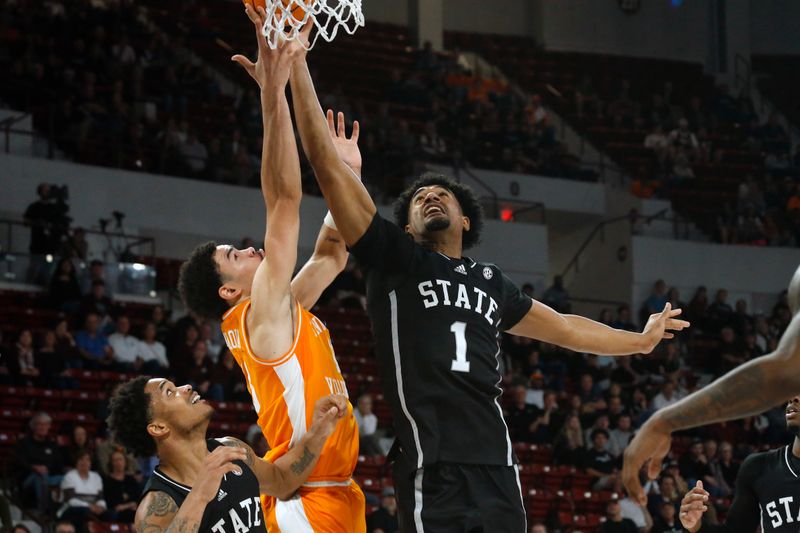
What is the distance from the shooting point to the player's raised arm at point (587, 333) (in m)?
5.80

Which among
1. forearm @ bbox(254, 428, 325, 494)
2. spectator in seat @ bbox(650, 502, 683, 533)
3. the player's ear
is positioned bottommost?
spectator in seat @ bbox(650, 502, 683, 533)

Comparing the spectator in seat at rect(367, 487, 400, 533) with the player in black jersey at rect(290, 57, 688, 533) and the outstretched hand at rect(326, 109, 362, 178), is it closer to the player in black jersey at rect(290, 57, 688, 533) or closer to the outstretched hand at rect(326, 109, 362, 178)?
the outstretched hand at rect(326, 109, 362, 178)

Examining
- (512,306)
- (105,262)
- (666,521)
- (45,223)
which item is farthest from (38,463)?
(512,306)

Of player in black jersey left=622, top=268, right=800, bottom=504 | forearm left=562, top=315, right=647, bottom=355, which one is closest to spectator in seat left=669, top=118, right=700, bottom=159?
forearm left=562, top=315, right=647, bottom=355

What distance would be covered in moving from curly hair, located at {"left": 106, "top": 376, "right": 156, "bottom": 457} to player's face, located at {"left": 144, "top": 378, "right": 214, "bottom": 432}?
0.03 metres

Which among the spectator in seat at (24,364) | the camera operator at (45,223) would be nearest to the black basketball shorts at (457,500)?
the spectator in seat at (24,364)

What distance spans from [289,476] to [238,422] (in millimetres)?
9504

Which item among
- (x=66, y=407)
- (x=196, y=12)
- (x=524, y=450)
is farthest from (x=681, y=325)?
(x=196, y=12)

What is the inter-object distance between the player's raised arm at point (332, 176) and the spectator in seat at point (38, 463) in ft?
25.9

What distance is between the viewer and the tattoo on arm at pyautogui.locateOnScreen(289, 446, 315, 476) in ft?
17.3

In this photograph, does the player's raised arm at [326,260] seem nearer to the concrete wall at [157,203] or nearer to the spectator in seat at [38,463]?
the spectator in seat at [38,463]

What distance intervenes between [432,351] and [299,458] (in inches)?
28.5

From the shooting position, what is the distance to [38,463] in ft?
40.2

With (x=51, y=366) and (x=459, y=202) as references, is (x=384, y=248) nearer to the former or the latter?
(x=459, y=202)
